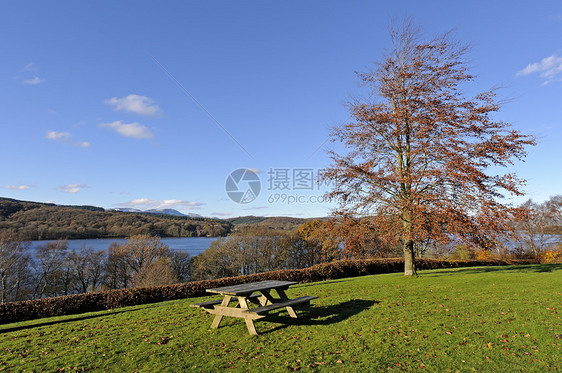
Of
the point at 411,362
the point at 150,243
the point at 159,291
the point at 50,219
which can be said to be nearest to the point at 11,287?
the point at 150,243

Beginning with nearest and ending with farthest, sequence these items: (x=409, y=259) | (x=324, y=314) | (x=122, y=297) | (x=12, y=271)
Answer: (x=324, y=314) → (x=122, y=297) → (x=409, y=259) → (x=12, y=271)

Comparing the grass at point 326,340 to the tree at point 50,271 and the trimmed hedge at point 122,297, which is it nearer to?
the trimmed hedge at point 122,297

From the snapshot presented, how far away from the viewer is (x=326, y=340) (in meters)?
5.54

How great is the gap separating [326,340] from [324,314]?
200 cm

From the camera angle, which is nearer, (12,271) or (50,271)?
(12,271)

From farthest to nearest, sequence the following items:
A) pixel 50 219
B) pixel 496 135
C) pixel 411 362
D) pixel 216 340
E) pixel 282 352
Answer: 1. pixel 50 219
2. pixel 496 135
3. pixel 216 340
4. pixel 282 352
5. pixel 411 362

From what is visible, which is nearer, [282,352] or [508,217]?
[282,352]

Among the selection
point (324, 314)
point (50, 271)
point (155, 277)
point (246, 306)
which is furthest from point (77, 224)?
point (324, 314)

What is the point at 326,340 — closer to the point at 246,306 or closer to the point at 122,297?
the point at 246,306

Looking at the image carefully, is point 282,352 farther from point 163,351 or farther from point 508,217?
point 508,217

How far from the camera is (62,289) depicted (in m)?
45.2

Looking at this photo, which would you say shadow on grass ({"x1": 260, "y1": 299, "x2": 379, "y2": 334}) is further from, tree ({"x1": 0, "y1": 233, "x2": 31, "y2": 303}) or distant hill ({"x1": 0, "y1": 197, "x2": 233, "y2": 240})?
distant hill ({"x1": 0, "y1": 197, "x2": 233, "y2": 240})

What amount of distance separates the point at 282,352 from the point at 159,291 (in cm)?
911

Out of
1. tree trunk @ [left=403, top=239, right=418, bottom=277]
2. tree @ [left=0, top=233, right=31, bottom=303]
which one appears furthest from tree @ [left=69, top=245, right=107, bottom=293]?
tree trunk @ [left=403, top=239, right=418, bottom=277]
